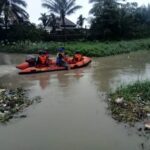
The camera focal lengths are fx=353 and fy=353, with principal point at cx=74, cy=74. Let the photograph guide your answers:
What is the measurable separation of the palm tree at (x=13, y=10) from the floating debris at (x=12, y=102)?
2459cm

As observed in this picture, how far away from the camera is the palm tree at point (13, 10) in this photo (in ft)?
116

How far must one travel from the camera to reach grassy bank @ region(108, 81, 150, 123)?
8492mm

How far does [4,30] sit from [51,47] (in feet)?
31.1

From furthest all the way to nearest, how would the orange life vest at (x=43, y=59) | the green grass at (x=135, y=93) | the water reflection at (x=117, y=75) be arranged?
the orange life vest at (x=43, y=59), the water reflection at (x=117, y=75), the green grass at (x=135, y=93)

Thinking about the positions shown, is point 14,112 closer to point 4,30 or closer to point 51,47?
point 51,47

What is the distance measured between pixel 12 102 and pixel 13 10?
89.7 ft

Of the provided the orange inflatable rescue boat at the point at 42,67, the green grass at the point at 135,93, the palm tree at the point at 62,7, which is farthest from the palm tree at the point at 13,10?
the green grass at the point at 135,93

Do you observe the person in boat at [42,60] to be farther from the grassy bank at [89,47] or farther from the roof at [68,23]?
the roof at [68,23]

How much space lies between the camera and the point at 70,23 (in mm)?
45219

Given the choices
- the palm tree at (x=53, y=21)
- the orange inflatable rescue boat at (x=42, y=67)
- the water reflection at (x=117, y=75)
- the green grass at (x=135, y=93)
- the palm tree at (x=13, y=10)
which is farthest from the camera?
the palm tree at (x=53, y=21)

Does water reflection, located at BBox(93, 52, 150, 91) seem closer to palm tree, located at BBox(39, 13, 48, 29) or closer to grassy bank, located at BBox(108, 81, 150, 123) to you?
grassy bank, located at BBox(108, 81, 150, 123)

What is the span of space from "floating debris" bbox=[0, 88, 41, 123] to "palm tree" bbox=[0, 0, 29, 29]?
80.7 feet

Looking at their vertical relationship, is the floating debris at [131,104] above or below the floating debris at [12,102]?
above

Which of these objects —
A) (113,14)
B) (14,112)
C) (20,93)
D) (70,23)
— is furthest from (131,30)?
(14,112)
